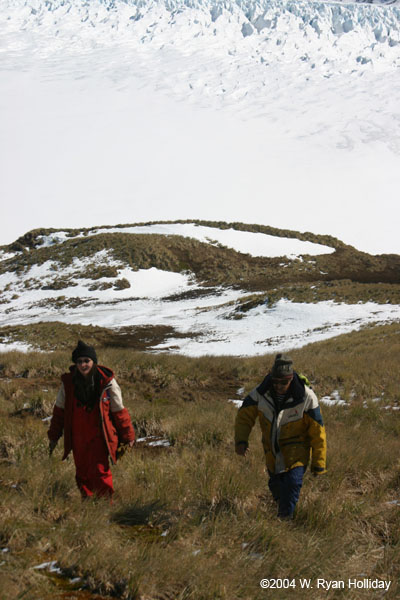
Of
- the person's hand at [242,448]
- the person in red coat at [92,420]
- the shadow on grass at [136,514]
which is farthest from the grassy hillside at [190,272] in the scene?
the shadow on grass at [136,514]

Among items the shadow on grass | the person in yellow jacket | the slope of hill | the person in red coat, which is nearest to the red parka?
the person in red coat

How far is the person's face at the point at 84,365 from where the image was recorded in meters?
3.68

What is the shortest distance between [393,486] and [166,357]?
962 cm

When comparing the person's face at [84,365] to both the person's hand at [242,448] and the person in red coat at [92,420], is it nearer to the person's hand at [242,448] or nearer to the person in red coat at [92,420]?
the person in red coat at [92,420]

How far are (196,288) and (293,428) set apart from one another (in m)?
32.7

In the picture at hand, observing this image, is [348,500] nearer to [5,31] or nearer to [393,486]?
[393,486]

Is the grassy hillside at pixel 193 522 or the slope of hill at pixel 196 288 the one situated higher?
the grassy hillside at pixel 193 522

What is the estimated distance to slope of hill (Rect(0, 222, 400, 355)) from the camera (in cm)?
2170

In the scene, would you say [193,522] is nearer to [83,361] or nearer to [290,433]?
[290,433]

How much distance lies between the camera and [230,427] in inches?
261

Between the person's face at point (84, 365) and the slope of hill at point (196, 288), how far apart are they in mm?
14237

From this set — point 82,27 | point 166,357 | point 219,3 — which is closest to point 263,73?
point 219,3

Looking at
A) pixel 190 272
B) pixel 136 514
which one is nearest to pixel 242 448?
pixel 136 514

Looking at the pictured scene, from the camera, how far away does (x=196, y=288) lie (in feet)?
119
